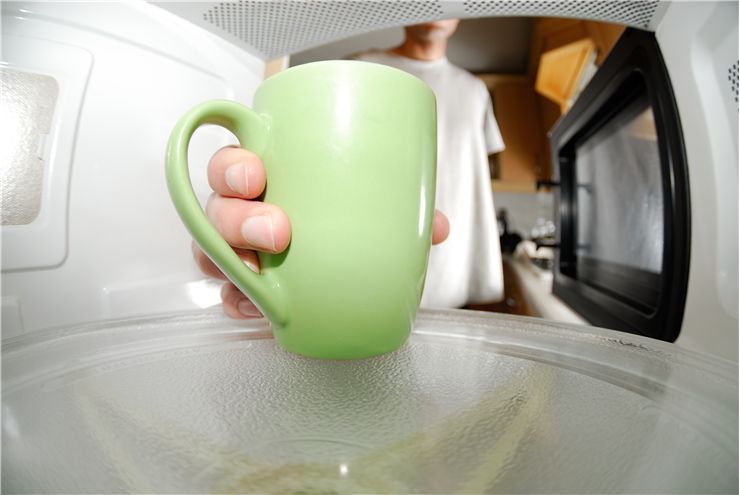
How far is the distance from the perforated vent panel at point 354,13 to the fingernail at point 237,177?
179mm

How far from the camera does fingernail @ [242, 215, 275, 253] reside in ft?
0.68

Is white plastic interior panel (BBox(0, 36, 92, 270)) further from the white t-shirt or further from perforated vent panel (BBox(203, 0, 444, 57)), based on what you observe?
the white t-shirt

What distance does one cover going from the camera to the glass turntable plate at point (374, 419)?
0.13m

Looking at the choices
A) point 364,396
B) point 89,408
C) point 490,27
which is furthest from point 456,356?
point 490,27

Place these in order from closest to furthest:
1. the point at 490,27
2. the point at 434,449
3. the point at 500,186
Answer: the point at 434,449 < the point at 490,27 < the point at 500,186

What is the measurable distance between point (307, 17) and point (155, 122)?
163 mm

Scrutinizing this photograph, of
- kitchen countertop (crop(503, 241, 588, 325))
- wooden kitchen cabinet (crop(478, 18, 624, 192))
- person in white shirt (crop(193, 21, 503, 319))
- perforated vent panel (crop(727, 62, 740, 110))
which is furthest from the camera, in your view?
wooden kitchen cabinet (crop(478, 18, 624, 192))

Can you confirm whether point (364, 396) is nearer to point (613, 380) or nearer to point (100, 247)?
point (613, 380)

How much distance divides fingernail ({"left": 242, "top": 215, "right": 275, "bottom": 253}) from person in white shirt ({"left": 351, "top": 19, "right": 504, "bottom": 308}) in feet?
2.79

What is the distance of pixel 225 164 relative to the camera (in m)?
0.23

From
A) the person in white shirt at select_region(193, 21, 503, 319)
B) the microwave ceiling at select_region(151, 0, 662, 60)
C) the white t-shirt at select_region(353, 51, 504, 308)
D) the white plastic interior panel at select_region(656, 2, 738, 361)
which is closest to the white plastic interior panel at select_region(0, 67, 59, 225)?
the microwave ceiling at select_region(151, 0, 662, 60)

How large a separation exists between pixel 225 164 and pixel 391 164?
Result: 0.10m

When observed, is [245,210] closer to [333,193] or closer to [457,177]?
[333,193]

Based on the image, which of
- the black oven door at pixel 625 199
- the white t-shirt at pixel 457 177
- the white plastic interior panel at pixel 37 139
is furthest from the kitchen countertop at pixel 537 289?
the white plastic interior panel at pixel 37 139
